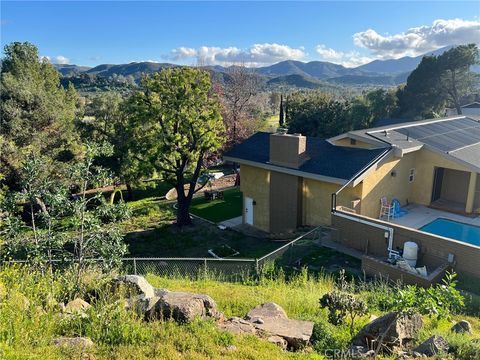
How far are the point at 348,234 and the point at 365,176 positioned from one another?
2.75 metres

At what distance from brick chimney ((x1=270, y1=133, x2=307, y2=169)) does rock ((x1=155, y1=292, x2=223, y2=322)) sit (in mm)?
12082

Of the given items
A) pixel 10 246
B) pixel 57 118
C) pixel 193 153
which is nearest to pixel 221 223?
pixel 193 153

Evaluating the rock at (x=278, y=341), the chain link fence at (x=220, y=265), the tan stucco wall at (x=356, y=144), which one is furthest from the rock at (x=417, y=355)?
the tan stucco wall at (x=356, y=144)

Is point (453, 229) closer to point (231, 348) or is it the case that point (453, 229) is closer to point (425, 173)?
point (425, 173)

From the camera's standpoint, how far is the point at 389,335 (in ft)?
20.2

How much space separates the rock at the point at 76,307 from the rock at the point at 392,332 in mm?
4722

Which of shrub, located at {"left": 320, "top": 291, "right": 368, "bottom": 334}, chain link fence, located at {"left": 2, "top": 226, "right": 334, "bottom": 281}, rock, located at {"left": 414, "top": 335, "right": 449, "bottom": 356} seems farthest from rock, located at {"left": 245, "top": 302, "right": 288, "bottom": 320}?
chain link fence, located at {"left": 2, "top": 226, "right": 334, "bottom": 281}

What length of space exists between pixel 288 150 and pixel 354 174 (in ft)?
12.5

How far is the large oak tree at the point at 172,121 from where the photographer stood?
20.3m

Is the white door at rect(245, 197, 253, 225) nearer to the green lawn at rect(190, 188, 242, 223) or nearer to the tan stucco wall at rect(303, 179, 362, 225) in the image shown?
the green lawn at rect(190, 188, 242, 223)

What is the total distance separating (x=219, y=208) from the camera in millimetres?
25453

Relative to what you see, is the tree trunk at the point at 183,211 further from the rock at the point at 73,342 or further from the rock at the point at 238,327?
the rock at the point at 73,342

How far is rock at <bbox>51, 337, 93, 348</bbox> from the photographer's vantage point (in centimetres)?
513

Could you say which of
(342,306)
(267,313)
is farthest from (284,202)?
(342,306)
